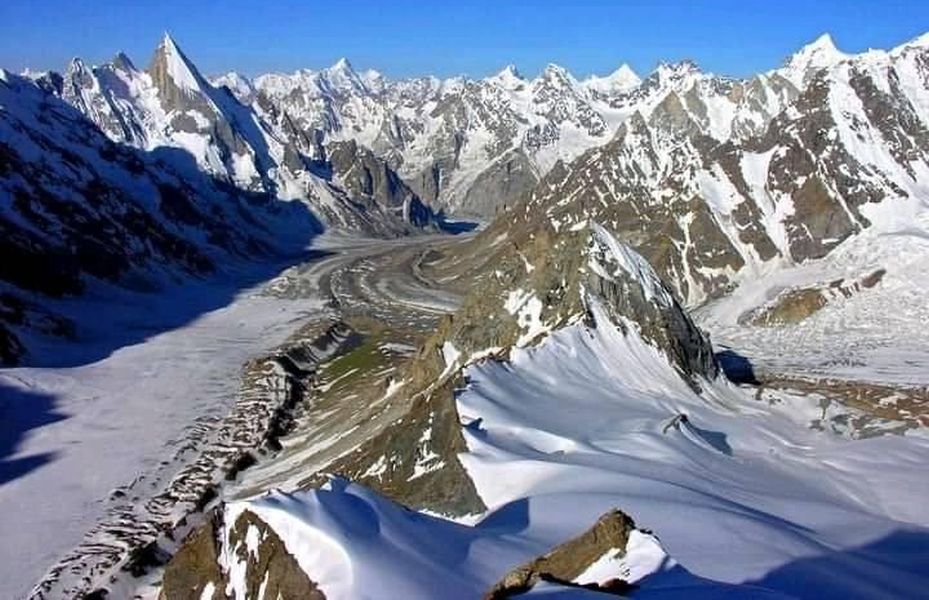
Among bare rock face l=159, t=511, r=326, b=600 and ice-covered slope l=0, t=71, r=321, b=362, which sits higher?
ice-covered slope l=0, t=71, r=321, b=362

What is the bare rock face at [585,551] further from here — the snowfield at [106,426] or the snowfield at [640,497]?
the snowfield at [106,426]

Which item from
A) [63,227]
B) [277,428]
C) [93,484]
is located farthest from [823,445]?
[63,227]

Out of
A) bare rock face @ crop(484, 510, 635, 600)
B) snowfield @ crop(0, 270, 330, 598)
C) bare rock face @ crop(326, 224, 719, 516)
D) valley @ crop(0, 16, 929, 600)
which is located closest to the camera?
bare rock face @ crop(484, 510, 635, 600)

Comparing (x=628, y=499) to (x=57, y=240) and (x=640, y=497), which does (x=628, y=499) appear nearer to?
(x=640, y=497)

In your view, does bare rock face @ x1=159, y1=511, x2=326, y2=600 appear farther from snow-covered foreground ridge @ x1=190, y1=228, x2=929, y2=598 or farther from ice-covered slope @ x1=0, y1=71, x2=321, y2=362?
ice-covered slope @ x1=0, y1=71, x2=321, y2=362

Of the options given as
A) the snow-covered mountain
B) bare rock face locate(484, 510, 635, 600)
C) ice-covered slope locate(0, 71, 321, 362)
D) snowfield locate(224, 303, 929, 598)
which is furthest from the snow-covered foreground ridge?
the snow-covered mountain

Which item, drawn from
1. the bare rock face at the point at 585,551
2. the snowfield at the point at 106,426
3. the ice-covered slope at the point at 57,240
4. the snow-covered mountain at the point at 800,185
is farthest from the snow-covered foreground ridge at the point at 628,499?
the snow-covered mountain at the point at 800,185
